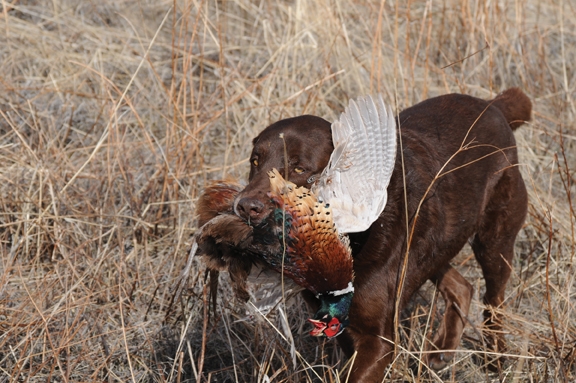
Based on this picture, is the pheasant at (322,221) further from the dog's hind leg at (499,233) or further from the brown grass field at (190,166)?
the dog's hind leg at (499,233)

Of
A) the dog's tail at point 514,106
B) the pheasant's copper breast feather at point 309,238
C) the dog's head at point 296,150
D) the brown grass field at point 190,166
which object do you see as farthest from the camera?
the dog's tail at point 514,106

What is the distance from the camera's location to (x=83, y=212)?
4.49 meters

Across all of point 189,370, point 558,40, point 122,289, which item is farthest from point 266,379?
point 558,40

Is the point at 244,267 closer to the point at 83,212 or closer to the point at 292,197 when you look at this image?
the point at 292,197

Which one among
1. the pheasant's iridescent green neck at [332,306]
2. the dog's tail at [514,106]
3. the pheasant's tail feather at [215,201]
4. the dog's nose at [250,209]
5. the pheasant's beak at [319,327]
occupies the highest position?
the dog's nose at [250,209]

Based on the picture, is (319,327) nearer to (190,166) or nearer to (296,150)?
(296,150)

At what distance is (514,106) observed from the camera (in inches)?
173

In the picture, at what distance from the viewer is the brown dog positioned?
3156mm

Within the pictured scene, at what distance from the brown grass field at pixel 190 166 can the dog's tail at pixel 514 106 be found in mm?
363

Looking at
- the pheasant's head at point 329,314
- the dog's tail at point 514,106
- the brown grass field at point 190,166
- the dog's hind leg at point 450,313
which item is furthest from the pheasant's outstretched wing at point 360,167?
the dog's tail at point 514,106

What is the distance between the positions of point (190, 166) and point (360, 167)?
2.11 m

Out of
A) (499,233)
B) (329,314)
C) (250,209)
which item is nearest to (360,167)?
(250,209)

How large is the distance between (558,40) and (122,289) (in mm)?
4364

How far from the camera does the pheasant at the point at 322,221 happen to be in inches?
104
